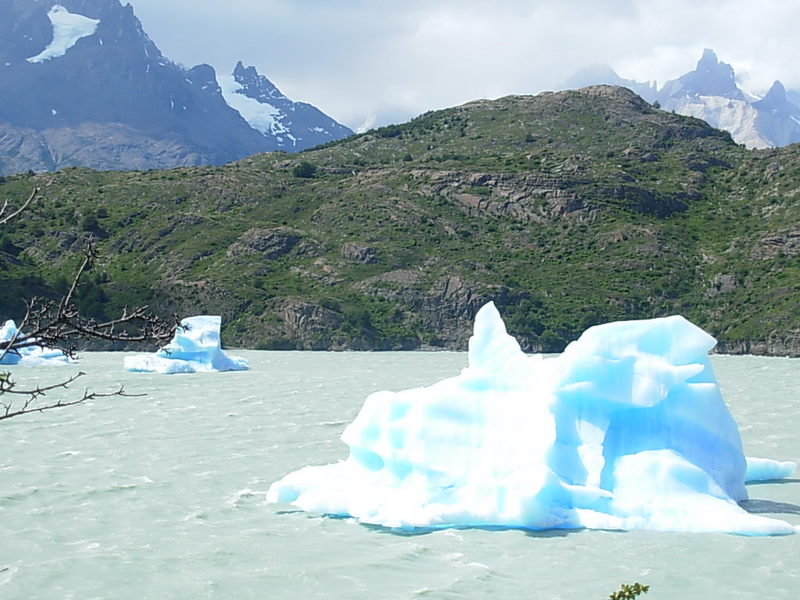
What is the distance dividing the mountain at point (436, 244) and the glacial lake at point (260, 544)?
200 feet

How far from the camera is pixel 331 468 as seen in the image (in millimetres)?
17922

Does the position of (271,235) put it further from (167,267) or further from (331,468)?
(331,468)

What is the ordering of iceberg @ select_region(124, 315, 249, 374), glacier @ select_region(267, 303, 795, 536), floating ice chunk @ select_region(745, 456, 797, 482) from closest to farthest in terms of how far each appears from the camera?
1. glacier @ select_region(267, 303, 795, 536)
2. floating ice chunk @ select_region(745, 456, 797, 482)
3. iceberg @ select_region(124, 315, 249, 374)

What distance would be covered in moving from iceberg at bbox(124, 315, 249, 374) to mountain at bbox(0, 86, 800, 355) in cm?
3134

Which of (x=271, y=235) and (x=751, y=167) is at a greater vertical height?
(x=751, y=167)

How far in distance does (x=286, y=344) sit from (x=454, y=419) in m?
71.1

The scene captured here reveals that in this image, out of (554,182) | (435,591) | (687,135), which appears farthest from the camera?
(687,135)

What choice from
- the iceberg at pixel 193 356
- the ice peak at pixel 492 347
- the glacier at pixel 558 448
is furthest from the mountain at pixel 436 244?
the glacier at pixel 558 448

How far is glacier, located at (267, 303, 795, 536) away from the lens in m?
15.3

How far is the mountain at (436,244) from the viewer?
3425 inches

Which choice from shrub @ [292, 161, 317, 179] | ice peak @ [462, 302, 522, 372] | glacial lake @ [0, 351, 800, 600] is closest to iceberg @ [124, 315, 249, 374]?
glacial lake @ [0, 351, 800, 600]

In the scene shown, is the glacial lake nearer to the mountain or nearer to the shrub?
the mountain

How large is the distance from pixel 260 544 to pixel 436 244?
83.8m

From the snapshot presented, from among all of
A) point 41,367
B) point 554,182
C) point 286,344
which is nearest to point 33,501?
point 41,367
